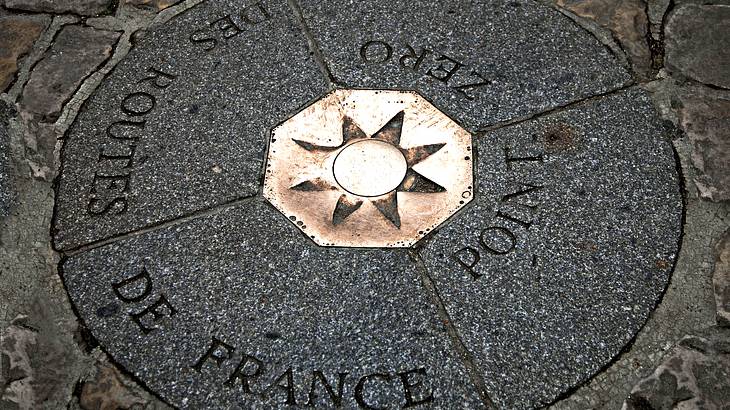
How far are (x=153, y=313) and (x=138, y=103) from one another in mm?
831

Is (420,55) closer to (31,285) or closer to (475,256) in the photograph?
(475,256)

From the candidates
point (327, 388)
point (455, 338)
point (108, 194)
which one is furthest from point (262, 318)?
point (108, 194)

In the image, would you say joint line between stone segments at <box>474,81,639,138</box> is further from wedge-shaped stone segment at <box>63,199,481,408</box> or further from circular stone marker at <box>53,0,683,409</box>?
wedge-shaped stone segment at <box>63,199,481,408</box>

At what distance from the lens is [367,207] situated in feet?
7.32

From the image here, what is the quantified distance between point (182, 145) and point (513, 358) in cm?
128

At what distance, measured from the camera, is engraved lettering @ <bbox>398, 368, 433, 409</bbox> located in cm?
187

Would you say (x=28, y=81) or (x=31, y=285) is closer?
(x=31, y=285)

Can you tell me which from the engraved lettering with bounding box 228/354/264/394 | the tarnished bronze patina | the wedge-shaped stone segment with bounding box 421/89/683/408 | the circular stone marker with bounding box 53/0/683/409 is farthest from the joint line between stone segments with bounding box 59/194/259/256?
the wedge-shaped stone segment with bounding box 421/89/683/408

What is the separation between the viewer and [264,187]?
7.49 ft

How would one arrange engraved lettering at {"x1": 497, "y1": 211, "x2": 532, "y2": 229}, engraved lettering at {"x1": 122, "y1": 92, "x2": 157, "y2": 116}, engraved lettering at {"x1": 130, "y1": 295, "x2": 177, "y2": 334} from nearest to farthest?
engraved lettering at {"x1": 130, "y1": 295, "x2": 177, "y2": 334}
engraved lettering at {"x1": 497, "y1": 211, "x2": 532, "y2": 229}
engraved lettering at {"x1": 122, "y1": 92, "x2": 157, "y2": 116}

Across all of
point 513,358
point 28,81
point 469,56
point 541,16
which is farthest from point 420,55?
point 28,81

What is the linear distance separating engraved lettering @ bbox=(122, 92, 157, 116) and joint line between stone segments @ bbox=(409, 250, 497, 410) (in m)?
1.08

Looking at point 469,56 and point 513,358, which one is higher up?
point 469,56

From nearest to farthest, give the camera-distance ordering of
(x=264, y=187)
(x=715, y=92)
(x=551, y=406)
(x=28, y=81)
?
(x=551, y=406) → (x=264, y=187) → (x=715, y=92) → (x=28, y=81)
